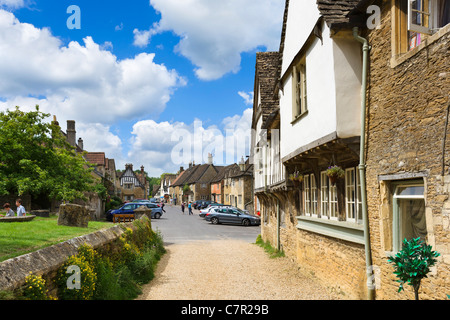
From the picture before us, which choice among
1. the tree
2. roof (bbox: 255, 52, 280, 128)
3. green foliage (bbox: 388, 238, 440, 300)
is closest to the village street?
green foliage (bbox: 388, 238, 440, 300)

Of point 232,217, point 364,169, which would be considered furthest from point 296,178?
point 232,217

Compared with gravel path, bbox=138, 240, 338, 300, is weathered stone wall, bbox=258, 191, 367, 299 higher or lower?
higher

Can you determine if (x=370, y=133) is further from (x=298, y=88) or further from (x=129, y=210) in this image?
(x=129, y=210)

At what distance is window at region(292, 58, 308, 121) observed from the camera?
10.9 meters

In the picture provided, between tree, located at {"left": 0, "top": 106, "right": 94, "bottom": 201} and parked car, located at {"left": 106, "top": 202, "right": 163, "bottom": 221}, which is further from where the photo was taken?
parked car, located at {"left": 106, "top": 202, "right": 163, "bottom": 221}

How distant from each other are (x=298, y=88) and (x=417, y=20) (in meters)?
4.99

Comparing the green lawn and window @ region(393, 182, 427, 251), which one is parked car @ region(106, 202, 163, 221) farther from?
window @ region(393, 182, 427, 251)

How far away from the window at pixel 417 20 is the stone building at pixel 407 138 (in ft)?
0.05

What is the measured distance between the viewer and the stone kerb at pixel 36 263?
477cm

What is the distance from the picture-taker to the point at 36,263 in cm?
558

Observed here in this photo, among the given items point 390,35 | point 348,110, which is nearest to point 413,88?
point 390,35

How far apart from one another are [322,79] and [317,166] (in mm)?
3020

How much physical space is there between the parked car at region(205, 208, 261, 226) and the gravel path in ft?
58.2

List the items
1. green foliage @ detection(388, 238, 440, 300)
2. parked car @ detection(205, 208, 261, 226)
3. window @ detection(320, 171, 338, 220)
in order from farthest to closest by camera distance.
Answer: parked car @ detection(205, 208, 261, 226), window @ detection(320, 171, 338, 220), green foliage @ detection(388, 238, 440, 300)
